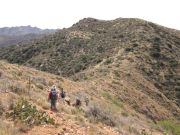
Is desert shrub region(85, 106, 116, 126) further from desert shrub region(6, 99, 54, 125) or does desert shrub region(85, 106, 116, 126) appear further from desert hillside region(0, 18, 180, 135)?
desert shrub region(6, 99, 54, 125)

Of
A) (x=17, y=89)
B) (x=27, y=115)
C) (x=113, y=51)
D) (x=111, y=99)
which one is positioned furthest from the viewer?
(x=113, y=51)

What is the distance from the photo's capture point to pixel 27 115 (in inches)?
565

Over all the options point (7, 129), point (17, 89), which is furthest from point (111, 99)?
point (7, 129)

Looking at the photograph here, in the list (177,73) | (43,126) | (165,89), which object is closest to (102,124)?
(43,126)

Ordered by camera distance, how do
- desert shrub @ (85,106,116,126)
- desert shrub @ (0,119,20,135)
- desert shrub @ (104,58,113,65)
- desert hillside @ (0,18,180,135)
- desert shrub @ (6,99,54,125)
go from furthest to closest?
desert shrub @ (104,58,113,65), desert hillside @ (0,18,180,135), desert shrub @ (85,106,116,126), desert shrub @ (6,99,54,125), desert shrub @ (0,119,20,135)

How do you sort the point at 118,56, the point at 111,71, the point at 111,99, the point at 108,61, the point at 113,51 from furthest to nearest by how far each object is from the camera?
the point at 113,51 → the point at 118,56 → the point at 108,61 → the point at 111,71 → the point at 111,99

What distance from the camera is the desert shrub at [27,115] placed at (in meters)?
14.1

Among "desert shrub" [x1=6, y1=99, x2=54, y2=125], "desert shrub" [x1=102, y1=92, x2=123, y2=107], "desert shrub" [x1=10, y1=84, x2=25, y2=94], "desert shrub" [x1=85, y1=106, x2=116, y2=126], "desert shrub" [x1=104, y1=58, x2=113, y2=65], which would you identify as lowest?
"desert shrub" [x1=102, y1=92, x2=123, y2=107]

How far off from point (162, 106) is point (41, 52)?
30423mm

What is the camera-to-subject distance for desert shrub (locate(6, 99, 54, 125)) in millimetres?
14117

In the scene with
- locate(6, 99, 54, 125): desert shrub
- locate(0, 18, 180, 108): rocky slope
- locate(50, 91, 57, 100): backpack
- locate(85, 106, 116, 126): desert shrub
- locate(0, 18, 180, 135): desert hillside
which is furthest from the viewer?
locate(0, 18, 180, 108): rocky slope

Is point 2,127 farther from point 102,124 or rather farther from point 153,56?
point 153,56

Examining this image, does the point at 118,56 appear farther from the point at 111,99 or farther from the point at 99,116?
the point at 99,116

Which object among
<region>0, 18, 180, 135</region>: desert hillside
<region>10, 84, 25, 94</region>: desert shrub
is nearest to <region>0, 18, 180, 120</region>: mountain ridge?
<region>0, 18, 180, 135</region>: desert hillside
